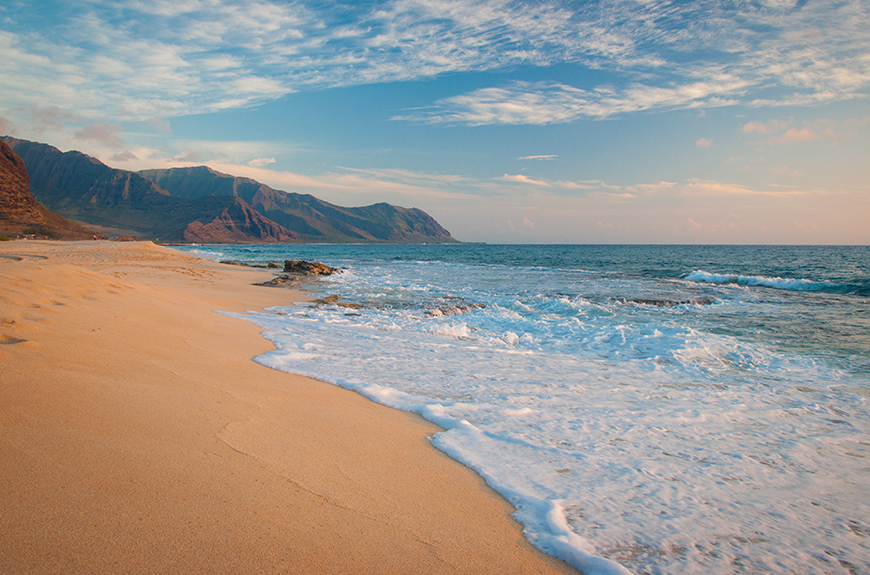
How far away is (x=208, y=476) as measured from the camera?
2.53 m

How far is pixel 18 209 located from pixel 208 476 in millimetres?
73824

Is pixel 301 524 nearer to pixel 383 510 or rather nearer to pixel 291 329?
pixel 383 510

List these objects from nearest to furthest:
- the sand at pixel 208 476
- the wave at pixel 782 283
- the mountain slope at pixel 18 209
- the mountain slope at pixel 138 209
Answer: the sand at pixel 208 476 → the wave at pixel 782 283 → the mountain slope at pixel 18 209 → the mountain slope at pixel 138 209

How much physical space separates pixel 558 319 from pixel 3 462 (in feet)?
36.7

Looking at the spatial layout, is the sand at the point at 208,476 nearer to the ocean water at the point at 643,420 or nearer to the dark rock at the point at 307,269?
the ocean water at the point at 643,420

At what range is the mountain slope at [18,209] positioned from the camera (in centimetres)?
4872

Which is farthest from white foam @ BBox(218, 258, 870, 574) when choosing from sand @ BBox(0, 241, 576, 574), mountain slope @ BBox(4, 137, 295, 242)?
mountain slope @ BBox(4, 137, 295, 242)

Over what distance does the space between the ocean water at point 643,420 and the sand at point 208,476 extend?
1.65 ft

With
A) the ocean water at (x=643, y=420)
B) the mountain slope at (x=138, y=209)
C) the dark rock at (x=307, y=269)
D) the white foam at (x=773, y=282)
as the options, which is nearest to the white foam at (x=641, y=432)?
the ocean water at (x=643, y=420)

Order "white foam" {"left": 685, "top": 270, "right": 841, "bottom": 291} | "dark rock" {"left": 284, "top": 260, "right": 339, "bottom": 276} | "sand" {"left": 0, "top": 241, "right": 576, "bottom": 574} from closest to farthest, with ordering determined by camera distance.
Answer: "sand" {"left": 0, "top": 241, "right": 576, "bottom": 574}
"white foam" {"left": 685, "top": 270, "right": 841, "bottom": 291}
"dark rock" {"left": 284, "top": 260, "right": 339, "bottom": 276}

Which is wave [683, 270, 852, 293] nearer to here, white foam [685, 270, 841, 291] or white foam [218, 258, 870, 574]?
white foam [685, 270, 841, 291]

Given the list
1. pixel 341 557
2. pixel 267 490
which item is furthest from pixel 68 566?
pixel 341 557

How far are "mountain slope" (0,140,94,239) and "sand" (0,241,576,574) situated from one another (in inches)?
2376

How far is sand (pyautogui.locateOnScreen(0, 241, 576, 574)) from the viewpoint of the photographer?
1.94 m
